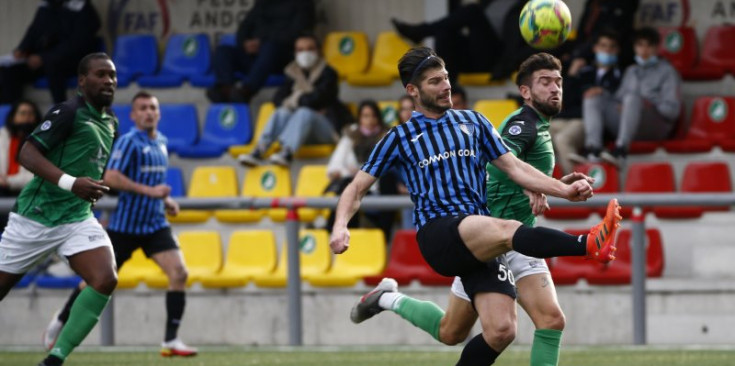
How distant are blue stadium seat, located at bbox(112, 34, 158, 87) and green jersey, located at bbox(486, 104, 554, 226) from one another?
8820 millimetres

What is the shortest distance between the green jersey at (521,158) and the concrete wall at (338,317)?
4166 millimetres

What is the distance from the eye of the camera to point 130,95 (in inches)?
618

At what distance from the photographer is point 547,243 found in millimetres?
6512

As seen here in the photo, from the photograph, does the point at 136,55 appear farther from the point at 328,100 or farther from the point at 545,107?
the point at 545,107

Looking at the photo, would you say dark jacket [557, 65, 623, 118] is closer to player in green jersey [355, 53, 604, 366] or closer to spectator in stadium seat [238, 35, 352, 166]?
spectator in stadium seat [238, 35, 352, 166]

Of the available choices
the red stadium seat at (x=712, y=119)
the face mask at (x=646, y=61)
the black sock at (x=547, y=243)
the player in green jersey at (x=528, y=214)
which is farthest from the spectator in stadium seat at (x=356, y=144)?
the black sock at (x=547, y=243)

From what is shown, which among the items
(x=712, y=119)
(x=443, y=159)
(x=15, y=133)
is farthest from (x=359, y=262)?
(x=443, y=159)

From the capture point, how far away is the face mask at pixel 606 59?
13148 millimetres

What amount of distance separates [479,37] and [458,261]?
767 centimetres

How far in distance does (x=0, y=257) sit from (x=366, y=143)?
5.07 m

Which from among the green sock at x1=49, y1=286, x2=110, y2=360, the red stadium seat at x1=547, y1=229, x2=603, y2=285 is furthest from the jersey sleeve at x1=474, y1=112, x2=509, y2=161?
the red stadium seat at x1=547, y1=229, x2=603, y2=285

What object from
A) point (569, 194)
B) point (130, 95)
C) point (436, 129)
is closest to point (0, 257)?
point (436, 129)

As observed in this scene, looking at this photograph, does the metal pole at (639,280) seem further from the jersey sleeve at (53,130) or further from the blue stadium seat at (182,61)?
the blue stadium seat at (182,61)

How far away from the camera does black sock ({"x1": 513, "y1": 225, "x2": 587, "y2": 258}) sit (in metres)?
6.48
